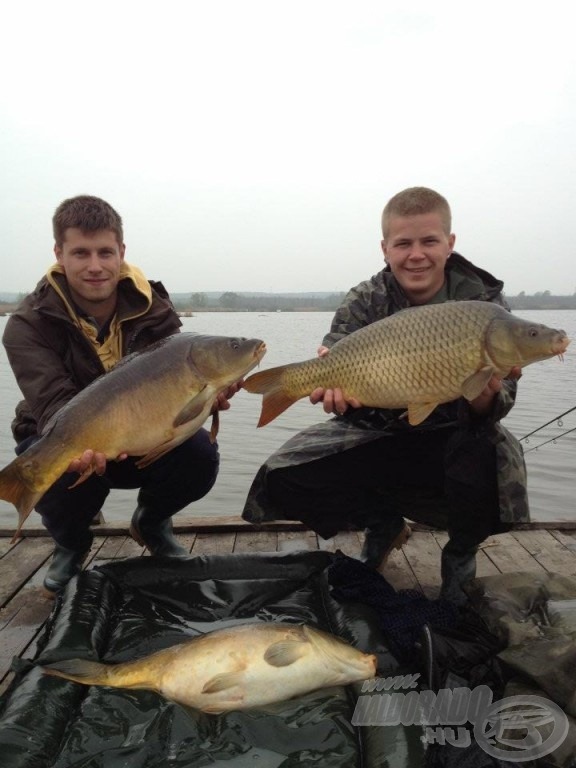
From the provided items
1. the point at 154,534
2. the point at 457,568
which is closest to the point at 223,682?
the point at 457,568

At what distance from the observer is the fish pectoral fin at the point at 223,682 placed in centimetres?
150

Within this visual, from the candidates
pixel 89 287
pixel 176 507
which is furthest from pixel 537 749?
pixel 89 287

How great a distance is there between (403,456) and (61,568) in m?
1.28

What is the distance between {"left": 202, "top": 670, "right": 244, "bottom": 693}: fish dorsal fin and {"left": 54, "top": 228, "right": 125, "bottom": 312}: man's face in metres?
1.40

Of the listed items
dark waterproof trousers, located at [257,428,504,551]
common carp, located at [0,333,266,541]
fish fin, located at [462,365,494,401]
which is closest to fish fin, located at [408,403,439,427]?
fish fin, located at [462,365,494,401]

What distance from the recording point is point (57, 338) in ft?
7.83

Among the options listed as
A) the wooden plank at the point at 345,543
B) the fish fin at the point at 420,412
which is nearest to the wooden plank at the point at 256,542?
the wooden plank at the point at 345,543

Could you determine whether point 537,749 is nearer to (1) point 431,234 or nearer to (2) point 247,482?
(1) point 431,234

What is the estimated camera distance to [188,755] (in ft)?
4.42

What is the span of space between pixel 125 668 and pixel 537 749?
92 centimetres

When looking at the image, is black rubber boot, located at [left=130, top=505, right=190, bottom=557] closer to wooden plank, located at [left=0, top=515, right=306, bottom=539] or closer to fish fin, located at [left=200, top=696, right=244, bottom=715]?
wooden plank, located at [left=0, top=515, right=306, bottom=539]

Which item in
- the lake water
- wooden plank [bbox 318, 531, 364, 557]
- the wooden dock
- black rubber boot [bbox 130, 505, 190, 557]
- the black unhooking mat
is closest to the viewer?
the black unhooking mat

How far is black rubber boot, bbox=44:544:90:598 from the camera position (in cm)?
229

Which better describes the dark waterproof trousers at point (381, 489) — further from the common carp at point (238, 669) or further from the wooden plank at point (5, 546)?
the wooden plank at point (5, 546)
